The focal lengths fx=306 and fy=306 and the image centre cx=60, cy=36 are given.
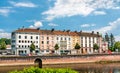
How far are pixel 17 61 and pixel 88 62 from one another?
2546 cm

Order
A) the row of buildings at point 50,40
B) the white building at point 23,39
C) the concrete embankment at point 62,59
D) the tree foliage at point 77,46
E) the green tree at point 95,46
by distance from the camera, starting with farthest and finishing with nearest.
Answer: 1. the green tree at point 95,46
2. the tree foliage at point 77,46
3. the row of buildings at point 50,40
4. the white building at point 23,39
5. the concrete embankment at point 62,59

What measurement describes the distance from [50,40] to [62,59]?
2958 cm

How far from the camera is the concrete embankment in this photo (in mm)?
81331

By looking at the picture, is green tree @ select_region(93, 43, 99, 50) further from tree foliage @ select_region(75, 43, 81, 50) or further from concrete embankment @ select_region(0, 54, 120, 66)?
concrete embankment @ select_region(0, 54, 120, 66)

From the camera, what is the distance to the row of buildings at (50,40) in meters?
112

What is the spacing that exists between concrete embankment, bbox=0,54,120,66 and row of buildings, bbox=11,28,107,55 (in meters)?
23.0

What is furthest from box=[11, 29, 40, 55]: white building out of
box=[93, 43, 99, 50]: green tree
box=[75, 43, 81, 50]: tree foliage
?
box=[93, 43, 99, 50]: green tree

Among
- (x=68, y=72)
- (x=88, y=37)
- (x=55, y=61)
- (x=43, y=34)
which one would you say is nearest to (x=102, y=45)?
(x=88, y=37)

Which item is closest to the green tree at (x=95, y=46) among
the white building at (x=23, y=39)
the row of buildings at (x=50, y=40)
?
the row of buildings at (x=50, y=40)

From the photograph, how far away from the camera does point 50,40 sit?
12031 centimetres

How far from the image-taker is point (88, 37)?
431ft

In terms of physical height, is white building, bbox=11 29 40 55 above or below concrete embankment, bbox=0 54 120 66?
above

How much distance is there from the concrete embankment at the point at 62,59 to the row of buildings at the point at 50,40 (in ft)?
75.3

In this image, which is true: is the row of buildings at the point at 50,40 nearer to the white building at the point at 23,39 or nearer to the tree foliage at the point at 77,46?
the white building at the point at 23,39
